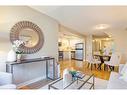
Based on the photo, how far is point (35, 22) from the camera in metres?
3.85

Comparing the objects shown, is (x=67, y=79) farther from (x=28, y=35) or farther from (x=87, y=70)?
(x=87, y=70)

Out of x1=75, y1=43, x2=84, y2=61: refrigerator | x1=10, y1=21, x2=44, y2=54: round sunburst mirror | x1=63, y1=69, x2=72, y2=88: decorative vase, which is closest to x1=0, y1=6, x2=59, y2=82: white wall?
x1=10, y1=21, x2=44, y2=54: round sunburst mirror

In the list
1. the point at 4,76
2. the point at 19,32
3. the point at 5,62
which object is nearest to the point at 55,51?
the point at 19,32

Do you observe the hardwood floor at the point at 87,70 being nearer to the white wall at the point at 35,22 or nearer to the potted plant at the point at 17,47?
the white wall at the point at 35,22

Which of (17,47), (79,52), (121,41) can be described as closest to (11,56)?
(17,47)

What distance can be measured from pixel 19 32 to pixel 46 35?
1.08m

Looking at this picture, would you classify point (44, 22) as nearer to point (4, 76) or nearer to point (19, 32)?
point (19, 32)

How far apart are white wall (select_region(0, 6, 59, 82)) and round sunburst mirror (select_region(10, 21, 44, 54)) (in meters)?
0.12

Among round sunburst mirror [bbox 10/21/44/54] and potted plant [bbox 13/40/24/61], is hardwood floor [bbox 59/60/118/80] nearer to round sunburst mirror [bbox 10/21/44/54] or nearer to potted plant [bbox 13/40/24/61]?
round sunburst mirror [bbox 10/21/44/54]

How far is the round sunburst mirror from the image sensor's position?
3.32 meters

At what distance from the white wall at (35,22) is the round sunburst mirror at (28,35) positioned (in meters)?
0.12

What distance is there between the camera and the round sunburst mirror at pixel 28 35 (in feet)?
10.9

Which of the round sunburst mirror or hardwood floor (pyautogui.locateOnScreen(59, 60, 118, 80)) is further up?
the round sunburst mirror

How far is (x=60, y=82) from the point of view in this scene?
2.69 m
